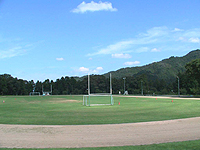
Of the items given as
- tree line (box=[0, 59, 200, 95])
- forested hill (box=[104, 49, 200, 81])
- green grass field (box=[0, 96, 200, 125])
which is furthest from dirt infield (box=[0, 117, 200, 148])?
forested hill (box=[104, 49, 200, 81])

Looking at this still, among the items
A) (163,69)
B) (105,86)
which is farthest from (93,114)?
(163,69)

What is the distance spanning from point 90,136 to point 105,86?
266 ft

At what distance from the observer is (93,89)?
86.6 meters

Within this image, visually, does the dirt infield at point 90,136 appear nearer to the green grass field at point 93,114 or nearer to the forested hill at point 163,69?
the green grass field at point 93,114

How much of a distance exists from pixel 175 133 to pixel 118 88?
9536 centimetres

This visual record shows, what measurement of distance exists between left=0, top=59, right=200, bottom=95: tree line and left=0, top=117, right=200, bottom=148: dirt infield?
72.3 metres

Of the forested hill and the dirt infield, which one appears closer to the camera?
the dirt infield

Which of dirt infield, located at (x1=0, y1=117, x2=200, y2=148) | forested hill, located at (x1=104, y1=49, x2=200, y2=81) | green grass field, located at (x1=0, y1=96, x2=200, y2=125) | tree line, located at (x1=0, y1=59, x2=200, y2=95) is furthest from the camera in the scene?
forested hill, located at (x1=104, y1=49, x2=200, y2=81)

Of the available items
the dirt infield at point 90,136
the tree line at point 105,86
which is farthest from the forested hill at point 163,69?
the dirt infield at point 90,136

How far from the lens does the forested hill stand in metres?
159

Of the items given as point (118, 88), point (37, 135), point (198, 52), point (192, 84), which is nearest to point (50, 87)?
point (118, 88)

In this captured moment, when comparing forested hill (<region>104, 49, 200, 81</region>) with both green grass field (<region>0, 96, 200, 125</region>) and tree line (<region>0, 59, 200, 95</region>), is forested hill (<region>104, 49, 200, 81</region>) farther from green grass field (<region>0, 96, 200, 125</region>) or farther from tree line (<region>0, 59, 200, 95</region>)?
→ green grass field (<region>0, 96, 200, 125</region>)

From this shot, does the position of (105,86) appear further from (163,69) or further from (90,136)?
(163,69)

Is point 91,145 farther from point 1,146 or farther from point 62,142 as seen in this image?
point 1,146
